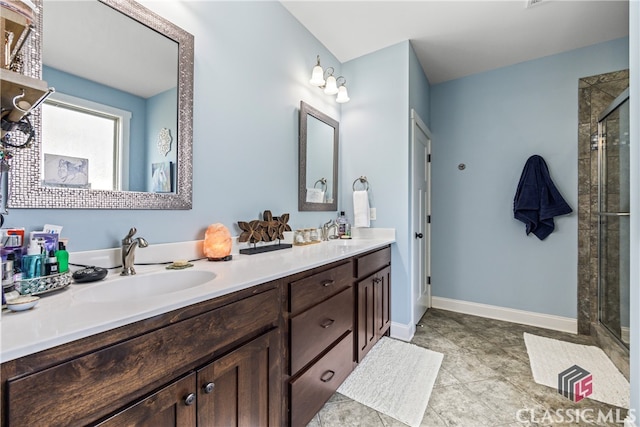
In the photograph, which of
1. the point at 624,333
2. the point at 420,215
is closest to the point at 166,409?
the point at 420,215

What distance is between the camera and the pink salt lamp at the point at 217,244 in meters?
1.37

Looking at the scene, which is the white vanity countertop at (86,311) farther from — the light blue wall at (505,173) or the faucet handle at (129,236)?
the light blue wall at (505,173)

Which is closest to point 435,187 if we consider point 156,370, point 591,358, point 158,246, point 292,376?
point 591,358

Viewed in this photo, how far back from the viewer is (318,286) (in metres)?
1.37

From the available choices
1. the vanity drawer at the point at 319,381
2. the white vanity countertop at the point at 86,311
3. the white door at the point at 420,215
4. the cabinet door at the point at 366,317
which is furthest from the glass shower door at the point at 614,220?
the white vanity countertop at the point at 86,311

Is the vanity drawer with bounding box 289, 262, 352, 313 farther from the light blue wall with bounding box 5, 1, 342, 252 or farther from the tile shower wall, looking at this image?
the tile shower wall

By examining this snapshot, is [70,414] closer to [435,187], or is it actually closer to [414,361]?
[414,361]

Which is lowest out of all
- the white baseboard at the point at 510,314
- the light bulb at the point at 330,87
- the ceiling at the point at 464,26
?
the white baseboard at the point at 510,314

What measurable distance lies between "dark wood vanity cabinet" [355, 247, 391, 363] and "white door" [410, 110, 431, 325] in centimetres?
31

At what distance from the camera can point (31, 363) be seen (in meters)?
0.52

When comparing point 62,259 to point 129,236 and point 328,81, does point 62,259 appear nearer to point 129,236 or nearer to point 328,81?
point 129,236

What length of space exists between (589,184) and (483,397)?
2186 mm

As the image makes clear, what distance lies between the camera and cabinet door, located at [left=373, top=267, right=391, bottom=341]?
2.10 meters

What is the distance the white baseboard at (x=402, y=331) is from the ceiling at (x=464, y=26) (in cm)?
253
